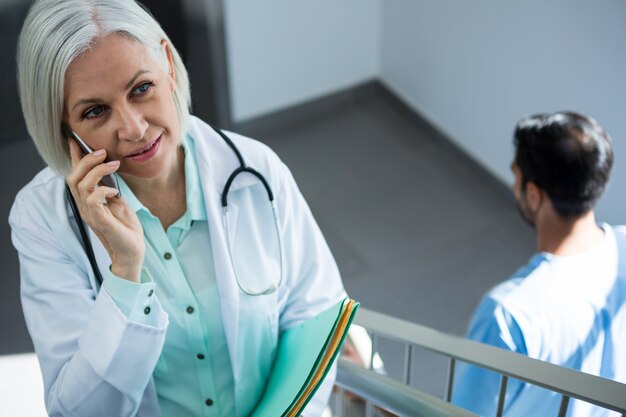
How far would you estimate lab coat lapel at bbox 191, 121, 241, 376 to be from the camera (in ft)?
4.02

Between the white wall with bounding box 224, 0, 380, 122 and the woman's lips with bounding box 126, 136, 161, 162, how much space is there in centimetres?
223

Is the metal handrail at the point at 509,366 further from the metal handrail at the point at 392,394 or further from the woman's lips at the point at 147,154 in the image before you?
the woman's lips at the point at 147,154

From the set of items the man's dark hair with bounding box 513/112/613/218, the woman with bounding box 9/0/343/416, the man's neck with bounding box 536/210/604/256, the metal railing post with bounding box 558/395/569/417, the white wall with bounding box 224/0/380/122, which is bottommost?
the white wall with bounding box 224/0/380/122

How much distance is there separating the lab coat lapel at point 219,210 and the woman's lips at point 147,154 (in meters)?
0.16

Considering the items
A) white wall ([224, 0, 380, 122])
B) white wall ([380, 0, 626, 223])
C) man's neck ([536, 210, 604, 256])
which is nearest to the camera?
man's neck ([536, 210, 604, 256])

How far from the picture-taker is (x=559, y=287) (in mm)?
1637

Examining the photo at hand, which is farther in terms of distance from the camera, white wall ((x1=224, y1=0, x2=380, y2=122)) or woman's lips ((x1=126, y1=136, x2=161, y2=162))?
white wall ((x1=224, y1=0, x2=380, y2=122))

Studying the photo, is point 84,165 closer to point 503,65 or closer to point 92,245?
point 92,245

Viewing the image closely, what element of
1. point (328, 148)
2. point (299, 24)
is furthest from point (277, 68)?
point (328, 148)

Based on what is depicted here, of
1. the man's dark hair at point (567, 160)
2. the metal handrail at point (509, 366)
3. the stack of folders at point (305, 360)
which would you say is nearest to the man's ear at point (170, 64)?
the stack of folders at point (305, 360)

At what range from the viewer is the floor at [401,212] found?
2.94m

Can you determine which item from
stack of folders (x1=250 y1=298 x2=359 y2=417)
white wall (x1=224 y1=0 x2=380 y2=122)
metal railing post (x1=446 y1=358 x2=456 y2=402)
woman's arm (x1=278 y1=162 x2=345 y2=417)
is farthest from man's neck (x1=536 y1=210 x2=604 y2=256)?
white wall (x1=224 y1=0 x2=380 y2=122)

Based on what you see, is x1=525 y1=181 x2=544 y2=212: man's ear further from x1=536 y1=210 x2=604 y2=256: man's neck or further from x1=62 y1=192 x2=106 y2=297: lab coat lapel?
x1=62 y1=192 x2=106 y2=297: lab coat lapel

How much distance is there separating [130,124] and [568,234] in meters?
1.09
